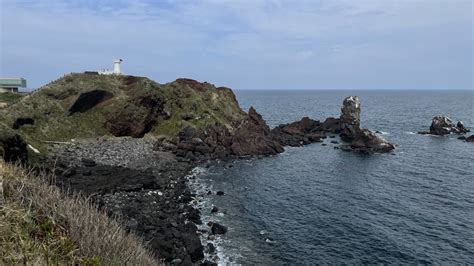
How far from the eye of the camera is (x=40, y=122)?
2729 inches

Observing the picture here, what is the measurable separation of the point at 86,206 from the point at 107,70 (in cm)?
8261

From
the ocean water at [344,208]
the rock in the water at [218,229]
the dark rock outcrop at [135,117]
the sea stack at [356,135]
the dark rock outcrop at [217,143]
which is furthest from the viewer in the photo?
the sea stack at [356,135]

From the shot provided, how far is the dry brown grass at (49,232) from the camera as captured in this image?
9953 mm

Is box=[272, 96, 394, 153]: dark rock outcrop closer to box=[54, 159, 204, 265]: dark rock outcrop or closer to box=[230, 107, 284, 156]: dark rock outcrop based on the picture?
box=[230, 107, 284, 156]: dark rock outcrop

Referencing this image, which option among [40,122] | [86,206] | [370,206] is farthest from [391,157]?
[86,206]

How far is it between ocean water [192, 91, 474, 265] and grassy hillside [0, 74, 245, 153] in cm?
1963

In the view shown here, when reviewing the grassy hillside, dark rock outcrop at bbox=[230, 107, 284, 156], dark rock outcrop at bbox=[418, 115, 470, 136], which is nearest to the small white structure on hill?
the grassy hillside

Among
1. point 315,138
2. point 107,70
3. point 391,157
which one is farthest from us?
point 315,138

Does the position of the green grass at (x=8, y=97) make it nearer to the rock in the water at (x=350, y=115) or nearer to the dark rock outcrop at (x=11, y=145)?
the dark rock outcrop at (x=11, y=145)

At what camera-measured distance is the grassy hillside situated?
6969 cm

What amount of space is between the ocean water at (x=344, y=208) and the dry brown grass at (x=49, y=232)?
68.1 feet

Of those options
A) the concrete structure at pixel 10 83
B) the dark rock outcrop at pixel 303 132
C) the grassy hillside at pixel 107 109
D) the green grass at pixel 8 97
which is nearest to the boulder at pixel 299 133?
the dark rock outcrop at pixel 303 132

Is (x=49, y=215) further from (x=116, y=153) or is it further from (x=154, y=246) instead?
(x=116, y=153)

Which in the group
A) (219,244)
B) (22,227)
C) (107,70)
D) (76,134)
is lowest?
(219,244)
